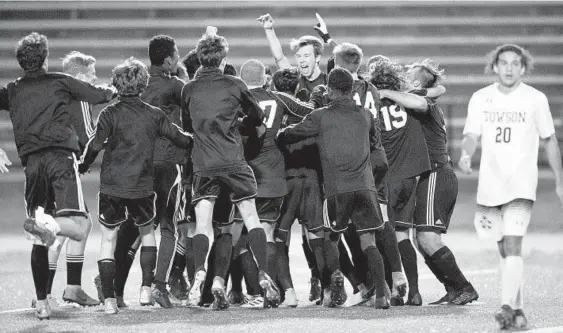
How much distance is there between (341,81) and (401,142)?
932mm

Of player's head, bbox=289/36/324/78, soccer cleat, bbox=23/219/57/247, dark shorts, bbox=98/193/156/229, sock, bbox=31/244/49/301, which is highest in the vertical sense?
player's head, bbox=289/36/324/78

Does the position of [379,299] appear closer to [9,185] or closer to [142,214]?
[142,214]

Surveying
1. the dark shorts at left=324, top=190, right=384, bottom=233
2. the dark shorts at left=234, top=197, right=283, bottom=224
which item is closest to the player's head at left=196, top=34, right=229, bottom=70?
the dark shorts at left=234, top=197, right=283, bottom=224

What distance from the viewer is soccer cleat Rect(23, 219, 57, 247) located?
24.6 ft

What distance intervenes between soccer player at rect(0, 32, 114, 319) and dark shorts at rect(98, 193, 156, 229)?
0.21m

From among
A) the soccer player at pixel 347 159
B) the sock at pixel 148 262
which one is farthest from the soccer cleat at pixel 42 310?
the soccer player at pixel 347 159

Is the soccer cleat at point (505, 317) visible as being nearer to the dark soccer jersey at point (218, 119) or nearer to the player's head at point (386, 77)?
the dark soccer jersey at point (218, 119)

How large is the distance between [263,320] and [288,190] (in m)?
1.61

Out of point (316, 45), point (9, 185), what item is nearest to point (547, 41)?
point (9, 185)

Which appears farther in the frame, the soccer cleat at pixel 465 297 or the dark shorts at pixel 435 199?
the dark shorts at pixel 435 199

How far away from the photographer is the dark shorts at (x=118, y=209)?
8.41 meters

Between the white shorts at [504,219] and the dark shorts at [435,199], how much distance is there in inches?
62.5

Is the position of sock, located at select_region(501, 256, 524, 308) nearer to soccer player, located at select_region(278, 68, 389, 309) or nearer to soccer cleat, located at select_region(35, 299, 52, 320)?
soccer player, located at select_region(278, 68, 389, 309)

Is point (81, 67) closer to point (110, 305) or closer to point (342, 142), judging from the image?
point (110, 305)
